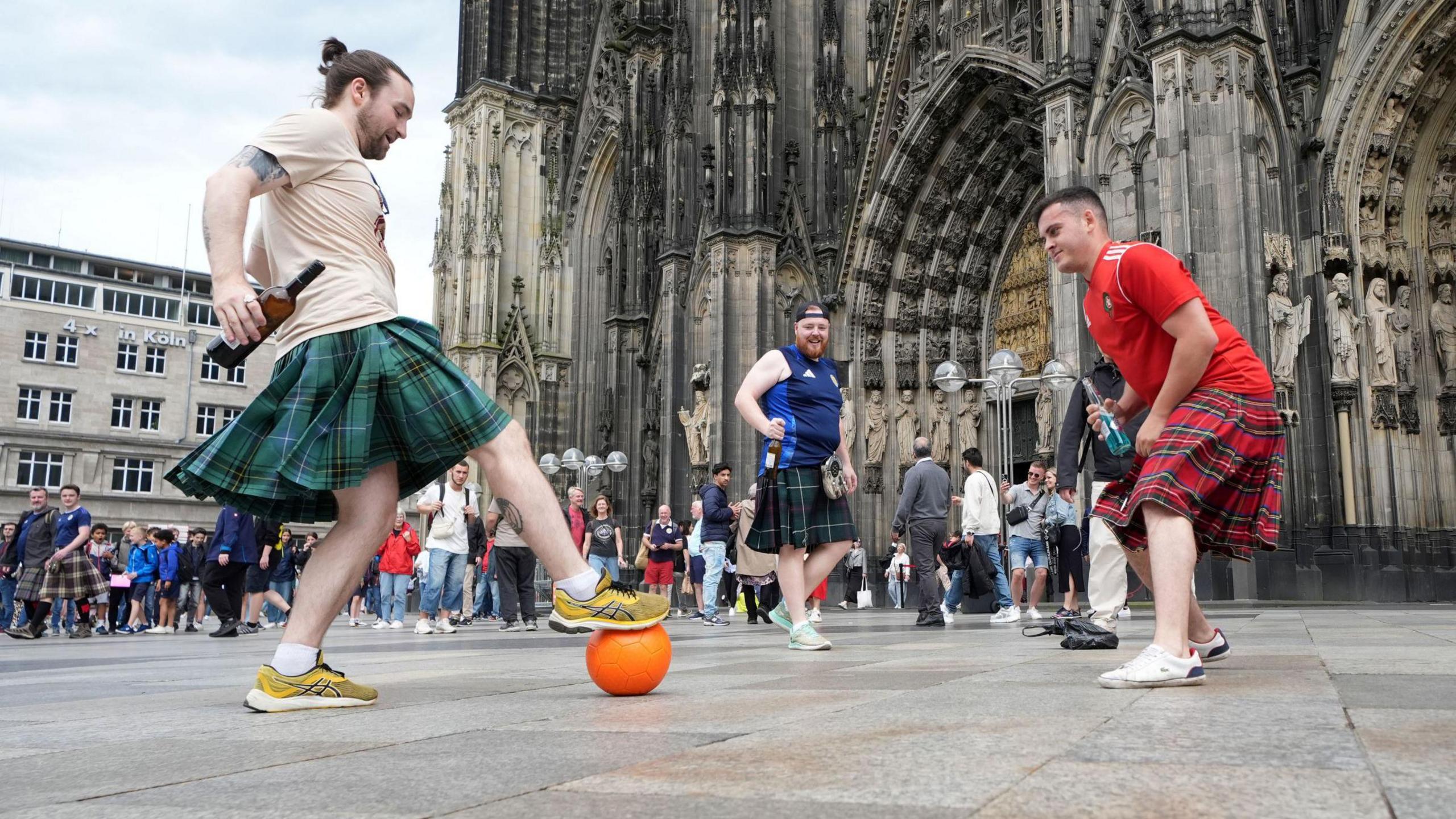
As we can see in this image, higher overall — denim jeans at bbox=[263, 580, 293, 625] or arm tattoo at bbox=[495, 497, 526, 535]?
arm tattoo at bbox=[495, 497, 526, 535]

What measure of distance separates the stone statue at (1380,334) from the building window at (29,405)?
50797 mm

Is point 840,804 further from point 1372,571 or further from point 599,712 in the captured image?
point 1372,571

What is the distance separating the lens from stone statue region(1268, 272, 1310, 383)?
1523 centimetres

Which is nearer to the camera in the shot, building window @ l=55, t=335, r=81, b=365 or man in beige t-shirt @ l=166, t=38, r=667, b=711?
man in beige t-shirt @ l=166, t=38, r=667, b=711

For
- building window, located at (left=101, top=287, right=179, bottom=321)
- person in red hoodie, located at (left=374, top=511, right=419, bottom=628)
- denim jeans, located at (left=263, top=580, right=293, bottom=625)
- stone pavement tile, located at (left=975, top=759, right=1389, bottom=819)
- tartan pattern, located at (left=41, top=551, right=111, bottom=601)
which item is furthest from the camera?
building window, located at (left=101, top=287, right=179, bottom=321)

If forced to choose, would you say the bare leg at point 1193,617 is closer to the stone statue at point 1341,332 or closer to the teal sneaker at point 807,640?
the teal sneaker at point 807,640

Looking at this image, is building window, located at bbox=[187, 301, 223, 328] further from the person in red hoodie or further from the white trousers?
the white trousers

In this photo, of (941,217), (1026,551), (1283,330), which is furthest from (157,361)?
(1026,551)

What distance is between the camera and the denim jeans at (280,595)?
15.0 m

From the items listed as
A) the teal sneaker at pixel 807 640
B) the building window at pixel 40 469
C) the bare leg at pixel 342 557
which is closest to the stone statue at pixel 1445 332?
the teal sneaker at pixel 807 640

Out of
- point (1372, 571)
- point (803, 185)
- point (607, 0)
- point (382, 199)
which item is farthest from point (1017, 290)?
point (382, 199)

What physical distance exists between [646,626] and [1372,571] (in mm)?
14508

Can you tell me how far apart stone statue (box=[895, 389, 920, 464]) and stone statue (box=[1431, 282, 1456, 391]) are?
8834 mm

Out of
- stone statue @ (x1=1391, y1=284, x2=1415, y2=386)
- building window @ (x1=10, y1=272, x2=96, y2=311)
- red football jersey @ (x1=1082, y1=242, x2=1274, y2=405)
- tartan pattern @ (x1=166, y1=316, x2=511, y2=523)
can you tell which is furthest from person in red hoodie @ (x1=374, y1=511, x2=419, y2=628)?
building window @ (x1=10, y1=272, x2=96, y2=311)
